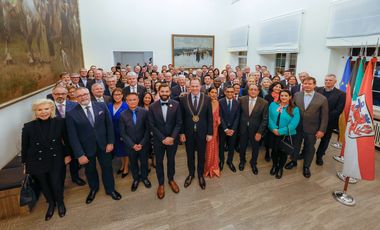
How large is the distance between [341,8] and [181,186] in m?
6.37

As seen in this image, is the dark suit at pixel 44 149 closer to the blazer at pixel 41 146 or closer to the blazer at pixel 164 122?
the blazer at pixel 41 146

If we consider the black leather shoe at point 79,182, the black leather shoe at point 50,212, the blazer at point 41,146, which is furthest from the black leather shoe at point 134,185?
the blazer at point 41,146

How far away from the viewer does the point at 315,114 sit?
12.2 feet

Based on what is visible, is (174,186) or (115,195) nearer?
(115,195)

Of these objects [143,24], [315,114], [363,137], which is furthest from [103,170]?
[143,24]

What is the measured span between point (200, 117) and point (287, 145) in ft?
5.55

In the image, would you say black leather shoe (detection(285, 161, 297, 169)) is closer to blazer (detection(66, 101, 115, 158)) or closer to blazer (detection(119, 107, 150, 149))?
blazer (detection(119, 107, 150, 149))

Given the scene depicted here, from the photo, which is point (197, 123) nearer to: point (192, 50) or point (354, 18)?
point (354, 18)

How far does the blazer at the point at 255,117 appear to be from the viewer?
3.78 metres

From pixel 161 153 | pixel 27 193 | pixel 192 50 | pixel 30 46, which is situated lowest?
pixel 27 193

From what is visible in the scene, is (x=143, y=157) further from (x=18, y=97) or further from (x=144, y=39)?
(x=144, y=39)

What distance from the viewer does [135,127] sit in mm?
3219

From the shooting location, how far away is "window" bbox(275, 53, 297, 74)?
8039mm

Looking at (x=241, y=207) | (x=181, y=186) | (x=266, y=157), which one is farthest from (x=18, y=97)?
(x=266, y=157)
